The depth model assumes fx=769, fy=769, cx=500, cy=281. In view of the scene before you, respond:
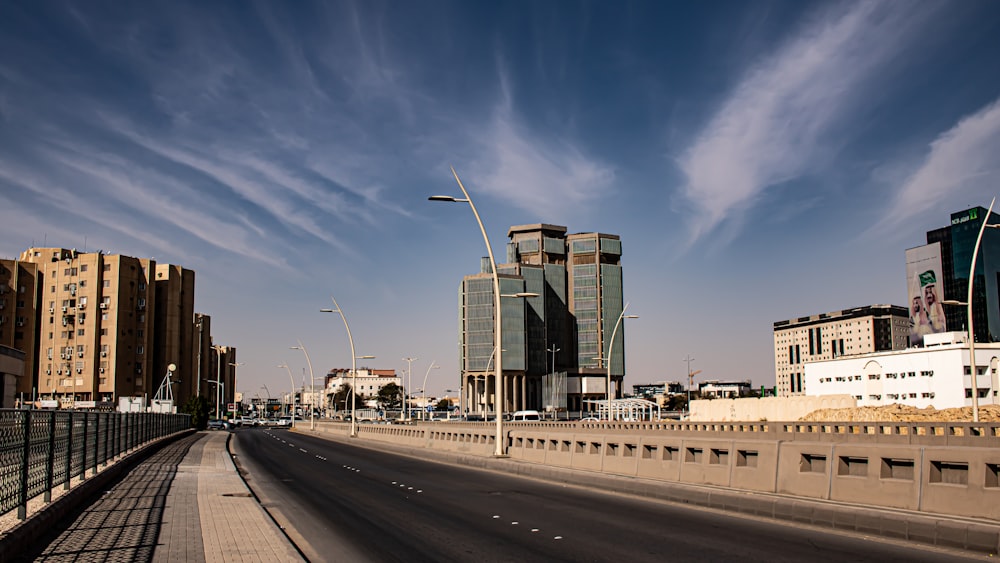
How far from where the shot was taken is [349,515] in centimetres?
1464

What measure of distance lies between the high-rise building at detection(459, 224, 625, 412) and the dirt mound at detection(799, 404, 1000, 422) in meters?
93.7

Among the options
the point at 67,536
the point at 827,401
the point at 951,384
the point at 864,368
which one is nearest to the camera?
the point at 67,536

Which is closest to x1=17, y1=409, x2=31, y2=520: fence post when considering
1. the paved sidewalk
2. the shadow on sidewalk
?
the shadow on sidewalk

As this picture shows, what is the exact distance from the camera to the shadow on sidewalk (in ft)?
30.6

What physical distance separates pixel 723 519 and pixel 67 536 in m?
10.0

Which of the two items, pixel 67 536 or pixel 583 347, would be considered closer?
pixel 67 536

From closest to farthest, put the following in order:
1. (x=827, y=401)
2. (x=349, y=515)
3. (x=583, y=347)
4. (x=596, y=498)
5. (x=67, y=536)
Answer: (x=67, y=536) → (x=349, y=515) → (x=596, y=498) → (x=827, y=401) → (x=583, y=347)

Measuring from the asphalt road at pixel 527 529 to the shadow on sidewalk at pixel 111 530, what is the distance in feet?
7.03

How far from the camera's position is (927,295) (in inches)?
7544

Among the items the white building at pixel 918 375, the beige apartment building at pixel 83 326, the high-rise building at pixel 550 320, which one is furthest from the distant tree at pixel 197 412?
the white building at pixel 918 375

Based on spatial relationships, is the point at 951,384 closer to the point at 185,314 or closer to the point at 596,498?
the point at 596,498

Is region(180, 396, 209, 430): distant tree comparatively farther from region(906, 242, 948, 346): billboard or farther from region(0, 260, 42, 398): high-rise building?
Result: region(906, 242, 948, 346): billboard

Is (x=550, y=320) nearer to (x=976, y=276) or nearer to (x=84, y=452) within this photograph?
(x=976, y=276)

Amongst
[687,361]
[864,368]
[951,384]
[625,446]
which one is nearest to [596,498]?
[625,446]
